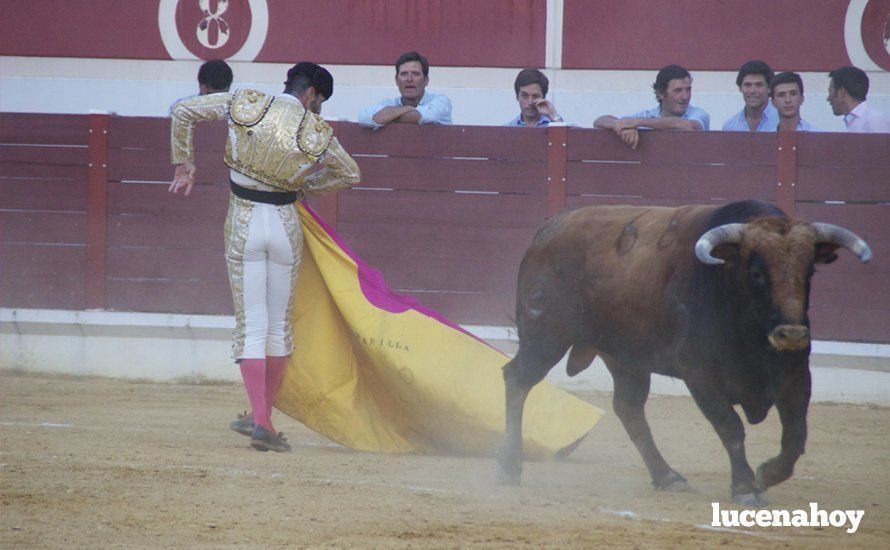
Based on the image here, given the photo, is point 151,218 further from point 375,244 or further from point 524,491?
point 524,491

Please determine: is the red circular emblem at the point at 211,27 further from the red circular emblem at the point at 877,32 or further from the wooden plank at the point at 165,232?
the red circular emblem at the point at 877,32

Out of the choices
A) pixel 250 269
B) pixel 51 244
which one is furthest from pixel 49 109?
pixel 250 269

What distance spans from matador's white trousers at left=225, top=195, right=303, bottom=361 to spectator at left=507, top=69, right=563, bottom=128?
2.28 meters

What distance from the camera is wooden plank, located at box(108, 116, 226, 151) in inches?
299

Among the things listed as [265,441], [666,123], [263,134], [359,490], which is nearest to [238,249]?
[263,134]

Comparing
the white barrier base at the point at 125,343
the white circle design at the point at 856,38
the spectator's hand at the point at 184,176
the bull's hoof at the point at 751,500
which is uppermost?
the white circle design at the point at 856,38

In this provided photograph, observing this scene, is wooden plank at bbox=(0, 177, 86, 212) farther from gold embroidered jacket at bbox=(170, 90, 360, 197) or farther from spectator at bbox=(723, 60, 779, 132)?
spectator at bbox=(723, 60, 779, 132)

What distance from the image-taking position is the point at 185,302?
769 cm

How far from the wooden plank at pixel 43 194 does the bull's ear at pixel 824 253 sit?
15.9 feet

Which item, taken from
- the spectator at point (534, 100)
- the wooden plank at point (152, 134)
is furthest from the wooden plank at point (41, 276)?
the spectator at point (534, 100)

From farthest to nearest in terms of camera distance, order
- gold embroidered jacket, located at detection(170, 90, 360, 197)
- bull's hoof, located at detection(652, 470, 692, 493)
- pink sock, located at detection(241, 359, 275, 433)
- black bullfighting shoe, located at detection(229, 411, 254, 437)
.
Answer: black bullfighting shoe, located at detection(229, 411, 254, 437)
pink sock, located at detection(241, 359, 275, 433)
gold embroidered jacket, located at detection(170, 90, 360, 197)
bull's hoof, located at detection(652, 470, 692, 493)

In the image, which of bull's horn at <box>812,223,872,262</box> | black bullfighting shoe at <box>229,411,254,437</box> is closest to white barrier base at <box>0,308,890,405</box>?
black bullfighting shoe at <box>229,411,254,437</box>

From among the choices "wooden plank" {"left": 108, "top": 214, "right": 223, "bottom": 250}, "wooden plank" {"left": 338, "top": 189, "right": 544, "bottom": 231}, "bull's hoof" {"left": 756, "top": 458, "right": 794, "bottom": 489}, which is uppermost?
"wooden plank" {"left": 338, "top": 189, "right": 544, "bottom": 231}

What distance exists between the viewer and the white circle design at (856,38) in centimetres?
848
